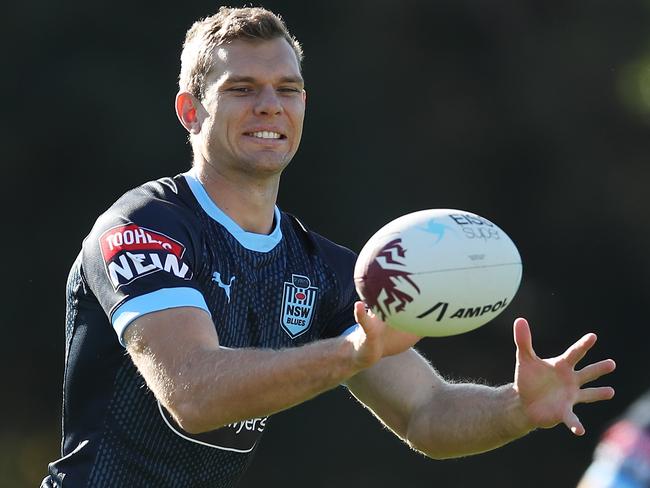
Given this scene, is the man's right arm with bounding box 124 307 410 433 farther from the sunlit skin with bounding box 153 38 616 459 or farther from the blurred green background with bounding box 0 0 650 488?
the blurred green background with bounding box 0 0 650 488

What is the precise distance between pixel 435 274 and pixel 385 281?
173mm

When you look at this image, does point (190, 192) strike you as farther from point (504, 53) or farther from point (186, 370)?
point (504, 53)

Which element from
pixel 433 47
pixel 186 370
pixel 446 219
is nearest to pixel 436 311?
pixel 446 219

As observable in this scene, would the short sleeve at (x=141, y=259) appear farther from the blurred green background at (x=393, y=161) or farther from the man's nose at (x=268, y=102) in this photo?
the blurred green background at (x=393, y=161)

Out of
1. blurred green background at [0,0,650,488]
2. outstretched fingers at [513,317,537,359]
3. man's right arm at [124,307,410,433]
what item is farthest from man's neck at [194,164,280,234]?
blurred green background at [0,0,650,488]

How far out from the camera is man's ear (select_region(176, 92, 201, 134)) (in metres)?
5.74

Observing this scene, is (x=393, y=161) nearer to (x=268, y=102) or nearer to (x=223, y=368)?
(x=268, y=102)

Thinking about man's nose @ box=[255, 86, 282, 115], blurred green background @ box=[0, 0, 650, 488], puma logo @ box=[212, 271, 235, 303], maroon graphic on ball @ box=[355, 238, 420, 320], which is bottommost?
blurred green background @ box=[0, 0, 650, 488]

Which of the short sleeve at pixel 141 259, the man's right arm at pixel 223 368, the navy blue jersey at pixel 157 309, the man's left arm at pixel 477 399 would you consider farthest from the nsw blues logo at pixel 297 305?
the man's right arm at pixel 223 368

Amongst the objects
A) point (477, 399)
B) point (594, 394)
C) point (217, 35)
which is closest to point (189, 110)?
point (217, 35)

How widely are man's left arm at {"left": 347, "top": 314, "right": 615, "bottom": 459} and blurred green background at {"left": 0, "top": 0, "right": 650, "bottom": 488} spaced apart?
6.69 meters

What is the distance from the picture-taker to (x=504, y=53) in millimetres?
13633

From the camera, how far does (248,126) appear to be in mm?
5500

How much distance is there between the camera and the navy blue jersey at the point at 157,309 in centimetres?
478
